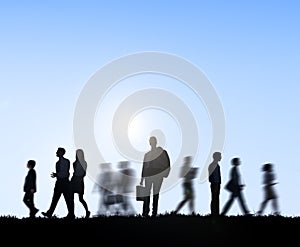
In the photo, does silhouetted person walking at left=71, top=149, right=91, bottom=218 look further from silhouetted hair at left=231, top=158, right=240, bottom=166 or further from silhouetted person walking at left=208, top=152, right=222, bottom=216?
silhouetted hair at left=231, top=158, right=240, bottom=166

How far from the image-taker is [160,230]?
1998 centimetres

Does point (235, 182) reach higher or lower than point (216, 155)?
lower

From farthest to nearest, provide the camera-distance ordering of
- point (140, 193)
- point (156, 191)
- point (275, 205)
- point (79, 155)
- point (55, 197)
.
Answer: point (275, 205)
point (55, 197)
point (79, 155)
point (140, 193)
point (156, 191)

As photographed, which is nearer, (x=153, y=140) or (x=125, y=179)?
(x=153, y=140)

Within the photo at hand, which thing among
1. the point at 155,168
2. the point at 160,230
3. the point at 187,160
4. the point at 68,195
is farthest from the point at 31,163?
the point at 160,230

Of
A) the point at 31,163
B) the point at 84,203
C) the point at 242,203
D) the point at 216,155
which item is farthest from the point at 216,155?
the point at 31,163

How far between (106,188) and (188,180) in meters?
2.33

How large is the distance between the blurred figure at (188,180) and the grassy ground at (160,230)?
3.00 m

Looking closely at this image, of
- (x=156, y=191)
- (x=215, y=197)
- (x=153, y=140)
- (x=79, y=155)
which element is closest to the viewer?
(x=153, y=140)

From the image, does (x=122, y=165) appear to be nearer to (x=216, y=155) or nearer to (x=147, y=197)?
(x=147, y=197)

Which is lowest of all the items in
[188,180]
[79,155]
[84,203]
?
[84,203]

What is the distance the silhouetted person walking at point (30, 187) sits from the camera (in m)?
24.2

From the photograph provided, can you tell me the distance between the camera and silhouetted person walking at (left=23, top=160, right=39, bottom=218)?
79.5 feet

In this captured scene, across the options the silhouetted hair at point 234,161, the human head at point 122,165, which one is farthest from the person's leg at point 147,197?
the silhouetted hair at point 234,161
